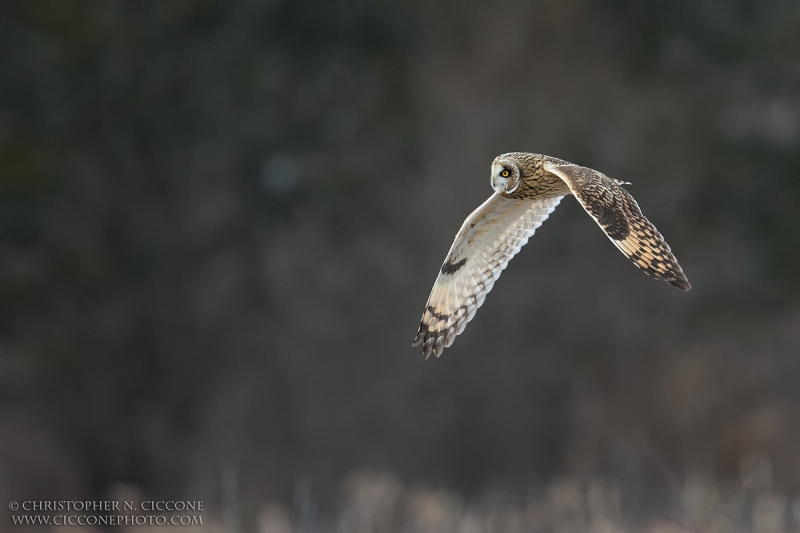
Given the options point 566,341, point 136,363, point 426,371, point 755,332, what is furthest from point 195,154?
point 755,332

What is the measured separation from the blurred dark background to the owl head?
5643 mm

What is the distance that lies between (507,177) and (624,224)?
0.61m

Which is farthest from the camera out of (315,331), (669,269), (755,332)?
(315,331)

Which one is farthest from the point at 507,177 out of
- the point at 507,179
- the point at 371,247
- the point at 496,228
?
the point at 371,247

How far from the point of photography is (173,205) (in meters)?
9.65

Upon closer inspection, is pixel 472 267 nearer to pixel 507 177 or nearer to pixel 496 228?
pixel 496 228

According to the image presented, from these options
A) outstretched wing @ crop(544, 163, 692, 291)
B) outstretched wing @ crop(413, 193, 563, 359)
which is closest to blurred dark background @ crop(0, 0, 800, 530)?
outstretched wing @ crop(413, 193, 563, 359)

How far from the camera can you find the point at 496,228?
3936 millimetres

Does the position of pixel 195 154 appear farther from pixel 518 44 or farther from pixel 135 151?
pixel 518 44

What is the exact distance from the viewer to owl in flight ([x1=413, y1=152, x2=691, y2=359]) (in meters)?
3.37

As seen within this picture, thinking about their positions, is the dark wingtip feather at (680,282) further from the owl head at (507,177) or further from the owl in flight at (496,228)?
the owl head at (507,177)

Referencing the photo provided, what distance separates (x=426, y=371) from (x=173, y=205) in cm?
284

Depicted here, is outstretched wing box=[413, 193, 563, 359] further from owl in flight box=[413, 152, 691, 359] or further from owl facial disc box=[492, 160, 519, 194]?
owl facial disc box=[492, 160, 519, 194]

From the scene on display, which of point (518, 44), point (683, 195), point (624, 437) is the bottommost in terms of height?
point (624, 437)
